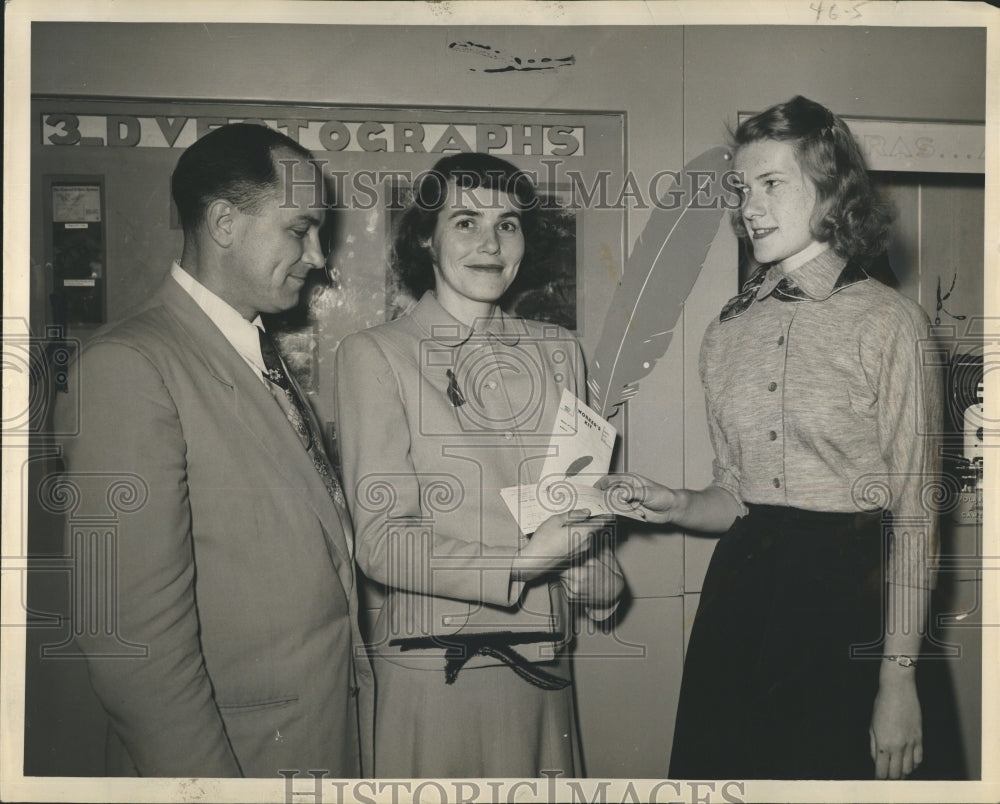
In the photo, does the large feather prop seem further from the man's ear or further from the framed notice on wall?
the framed notice on wall

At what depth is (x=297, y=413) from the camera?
176cm

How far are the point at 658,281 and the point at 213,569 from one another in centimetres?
111

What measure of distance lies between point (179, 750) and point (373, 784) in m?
0.41

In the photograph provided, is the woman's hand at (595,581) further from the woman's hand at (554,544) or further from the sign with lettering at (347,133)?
the sign with lettering at (347,133)

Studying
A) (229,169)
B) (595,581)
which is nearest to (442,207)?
(229,169)

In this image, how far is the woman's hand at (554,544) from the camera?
178 cm

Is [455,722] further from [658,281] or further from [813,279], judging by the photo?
[813,279]

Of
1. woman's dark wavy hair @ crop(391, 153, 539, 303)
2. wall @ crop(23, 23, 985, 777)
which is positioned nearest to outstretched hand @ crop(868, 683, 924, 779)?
wall @ crop(23, 23, 985, 777)

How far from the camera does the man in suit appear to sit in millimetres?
1616

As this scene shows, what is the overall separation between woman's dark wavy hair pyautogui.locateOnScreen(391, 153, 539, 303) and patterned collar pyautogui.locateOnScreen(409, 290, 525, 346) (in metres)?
0.03

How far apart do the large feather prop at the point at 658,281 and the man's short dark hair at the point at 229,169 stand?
0.76 meters

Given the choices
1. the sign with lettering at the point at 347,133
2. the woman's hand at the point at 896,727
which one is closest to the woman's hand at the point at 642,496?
the woman's hand at the point at 896,727

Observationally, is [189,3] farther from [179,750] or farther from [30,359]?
[179,750]

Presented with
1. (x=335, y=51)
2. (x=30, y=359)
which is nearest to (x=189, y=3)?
(x=335, y=51)
